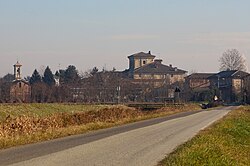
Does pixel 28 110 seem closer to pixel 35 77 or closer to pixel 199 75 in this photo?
pixel 35 77

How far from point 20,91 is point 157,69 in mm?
70793

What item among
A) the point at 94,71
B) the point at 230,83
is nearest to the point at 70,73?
the point at 94,71

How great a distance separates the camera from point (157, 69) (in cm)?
18788

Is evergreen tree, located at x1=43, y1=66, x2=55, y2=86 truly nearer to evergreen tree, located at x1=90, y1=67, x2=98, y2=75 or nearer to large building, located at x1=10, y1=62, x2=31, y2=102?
evergreen tree, located at x1=90, y1=67, x2=98, y2=75

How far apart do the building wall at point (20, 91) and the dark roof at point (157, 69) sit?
58.2 metres

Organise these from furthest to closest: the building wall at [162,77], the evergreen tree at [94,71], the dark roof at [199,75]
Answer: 1. the dark roof at [199,75]
2. the building wall at [162,77]
3. the evergreen tree at [94,71]

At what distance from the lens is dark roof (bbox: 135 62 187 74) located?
185850mm

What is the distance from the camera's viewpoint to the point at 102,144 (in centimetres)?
2516

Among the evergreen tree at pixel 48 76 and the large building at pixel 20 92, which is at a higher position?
the evergreen tree at pixel 48 76

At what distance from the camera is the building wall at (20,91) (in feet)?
393

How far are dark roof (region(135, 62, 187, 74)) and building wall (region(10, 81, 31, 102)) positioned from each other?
58.2 metres

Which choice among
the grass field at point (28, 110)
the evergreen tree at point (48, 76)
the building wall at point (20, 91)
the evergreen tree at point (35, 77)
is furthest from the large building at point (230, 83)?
the grass field at point (28, 110)

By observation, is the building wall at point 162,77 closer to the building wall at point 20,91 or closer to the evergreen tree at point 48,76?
the evergreen tree at point 48,76

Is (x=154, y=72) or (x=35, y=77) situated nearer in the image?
(x=35, y=77)
